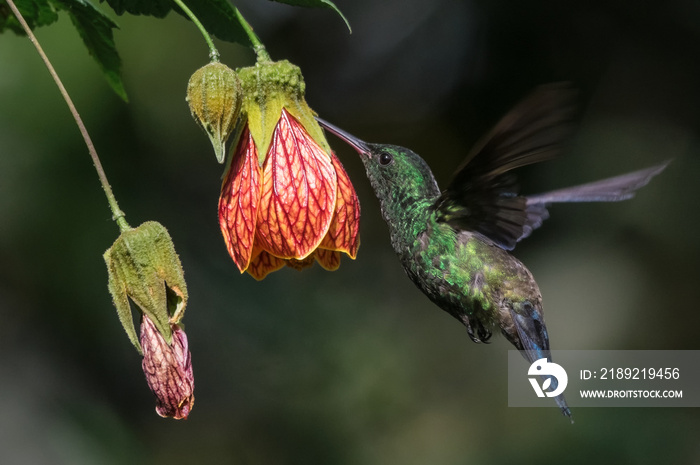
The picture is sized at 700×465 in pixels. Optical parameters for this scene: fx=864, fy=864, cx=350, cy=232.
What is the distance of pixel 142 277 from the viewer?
1341 mm

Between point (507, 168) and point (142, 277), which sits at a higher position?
point (507, 168)

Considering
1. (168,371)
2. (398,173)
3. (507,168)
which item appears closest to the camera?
(168,371)

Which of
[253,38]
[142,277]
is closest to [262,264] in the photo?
[142,277]

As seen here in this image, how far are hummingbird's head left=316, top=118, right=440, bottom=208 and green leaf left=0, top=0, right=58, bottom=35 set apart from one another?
546 millimetres

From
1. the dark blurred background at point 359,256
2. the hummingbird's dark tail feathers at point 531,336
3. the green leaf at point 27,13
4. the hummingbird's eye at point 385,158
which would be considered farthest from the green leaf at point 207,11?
the dark blurred background at point 359,256

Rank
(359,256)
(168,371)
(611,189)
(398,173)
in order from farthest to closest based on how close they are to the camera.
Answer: (359,256), (398,173), (611,189), (168,371)

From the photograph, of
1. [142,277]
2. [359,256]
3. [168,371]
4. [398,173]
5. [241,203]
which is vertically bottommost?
[359,256]

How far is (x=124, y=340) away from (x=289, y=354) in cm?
67

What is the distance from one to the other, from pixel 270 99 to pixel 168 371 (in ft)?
1.62

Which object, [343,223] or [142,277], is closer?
[142,277]

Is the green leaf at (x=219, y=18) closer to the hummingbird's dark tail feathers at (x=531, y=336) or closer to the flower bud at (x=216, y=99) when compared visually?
the flower bud at (x=216, y=99)

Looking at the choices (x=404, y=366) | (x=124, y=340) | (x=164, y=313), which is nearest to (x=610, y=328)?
(x=404, y=366)

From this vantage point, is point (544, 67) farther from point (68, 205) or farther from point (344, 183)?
point (344, 183)

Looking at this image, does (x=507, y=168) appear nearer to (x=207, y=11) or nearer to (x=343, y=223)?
(x=343, y=223)
